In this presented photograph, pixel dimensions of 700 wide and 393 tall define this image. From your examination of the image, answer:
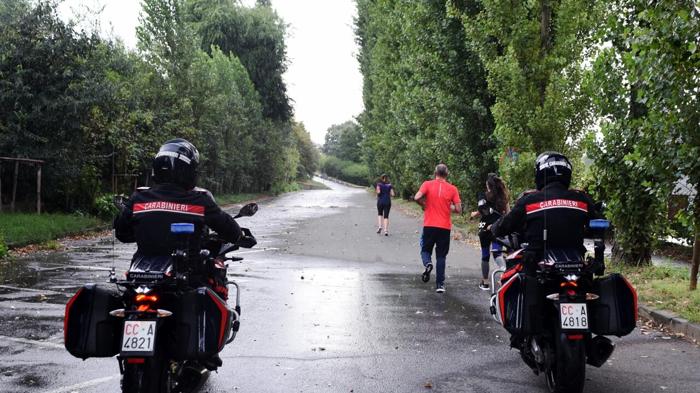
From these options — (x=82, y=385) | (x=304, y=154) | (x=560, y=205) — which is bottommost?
(x=82, y=385)

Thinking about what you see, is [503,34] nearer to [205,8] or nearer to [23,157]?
[23,157]

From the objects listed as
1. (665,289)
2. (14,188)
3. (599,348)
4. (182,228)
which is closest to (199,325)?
(182,228)

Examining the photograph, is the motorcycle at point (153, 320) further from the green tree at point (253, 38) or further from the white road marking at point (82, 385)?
the green tree at point (253, 38)

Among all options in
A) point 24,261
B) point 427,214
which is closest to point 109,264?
point 24,261

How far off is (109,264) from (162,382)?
9394 millimetres

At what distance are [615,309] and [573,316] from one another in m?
0.41

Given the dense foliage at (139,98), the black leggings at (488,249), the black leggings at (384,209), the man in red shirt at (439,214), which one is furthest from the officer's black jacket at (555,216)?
the dense foliage at (139,98)

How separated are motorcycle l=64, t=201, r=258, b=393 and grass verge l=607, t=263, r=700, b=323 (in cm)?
602

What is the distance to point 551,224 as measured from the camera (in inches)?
213

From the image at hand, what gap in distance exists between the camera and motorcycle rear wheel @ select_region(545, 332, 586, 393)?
4945 millimetres

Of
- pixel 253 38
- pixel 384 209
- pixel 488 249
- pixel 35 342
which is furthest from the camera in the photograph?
pixel 253 38

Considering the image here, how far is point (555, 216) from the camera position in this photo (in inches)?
213

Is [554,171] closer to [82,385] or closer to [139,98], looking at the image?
[82,385]

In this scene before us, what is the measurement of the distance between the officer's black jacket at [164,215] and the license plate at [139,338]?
64 centimetres
